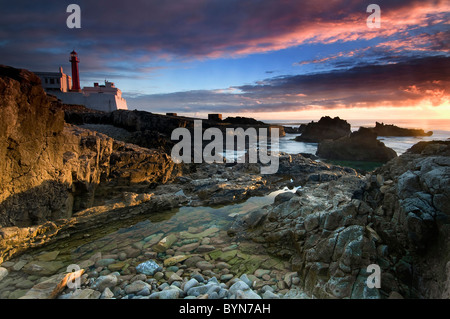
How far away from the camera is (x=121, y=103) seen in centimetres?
5453

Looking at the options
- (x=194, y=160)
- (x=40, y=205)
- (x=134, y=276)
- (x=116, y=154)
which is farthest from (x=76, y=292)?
(x=194, y=160)

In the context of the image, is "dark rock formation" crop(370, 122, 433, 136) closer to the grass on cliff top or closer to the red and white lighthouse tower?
the grass on cliff top

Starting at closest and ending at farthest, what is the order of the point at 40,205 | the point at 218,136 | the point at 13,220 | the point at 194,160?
the point at 13,220
the point at 40,205
the point at 194,160
the point at 218,136

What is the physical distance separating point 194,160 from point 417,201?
1611cm

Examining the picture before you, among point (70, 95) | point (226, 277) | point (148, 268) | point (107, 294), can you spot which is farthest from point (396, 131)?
point (70, 95)

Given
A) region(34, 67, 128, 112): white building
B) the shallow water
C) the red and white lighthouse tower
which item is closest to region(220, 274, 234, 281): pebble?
the shallow water

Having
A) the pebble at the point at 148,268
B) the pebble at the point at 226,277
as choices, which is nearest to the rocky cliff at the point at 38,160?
the pebble at the point at 148,268

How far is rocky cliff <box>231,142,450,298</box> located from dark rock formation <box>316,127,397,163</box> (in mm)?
27243

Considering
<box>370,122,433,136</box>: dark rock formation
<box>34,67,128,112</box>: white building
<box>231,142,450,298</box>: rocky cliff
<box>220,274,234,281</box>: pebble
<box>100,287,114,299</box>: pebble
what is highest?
<box>34,67,128,112</box>: white building

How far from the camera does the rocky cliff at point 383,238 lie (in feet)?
13.5

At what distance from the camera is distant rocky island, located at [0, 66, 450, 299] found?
174 inches

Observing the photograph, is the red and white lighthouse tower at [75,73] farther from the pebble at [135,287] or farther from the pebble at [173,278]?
the pebble at [173,278]

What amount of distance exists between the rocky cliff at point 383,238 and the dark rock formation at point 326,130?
180 ft

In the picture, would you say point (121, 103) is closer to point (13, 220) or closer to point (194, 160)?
point (194, 160)
